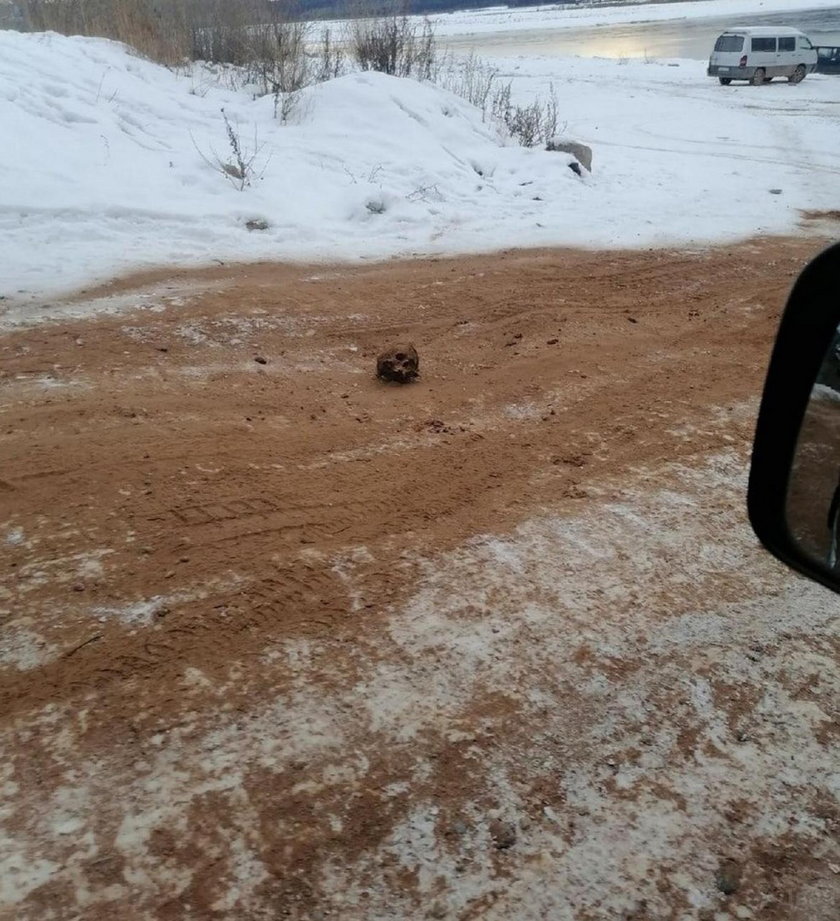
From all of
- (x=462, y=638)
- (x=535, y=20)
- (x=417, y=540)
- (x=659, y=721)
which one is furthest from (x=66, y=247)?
(x=535, y=20)

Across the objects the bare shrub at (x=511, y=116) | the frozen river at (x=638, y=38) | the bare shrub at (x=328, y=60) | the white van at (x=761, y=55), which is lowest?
the bare shrub at (x=511, y=116)

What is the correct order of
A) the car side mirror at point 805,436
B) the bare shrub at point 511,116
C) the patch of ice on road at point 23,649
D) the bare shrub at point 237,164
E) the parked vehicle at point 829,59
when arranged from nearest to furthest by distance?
the car side mirror at point 805,436, the patch of ice on road at point 23,649, the bare shrub at point 237,164, the bare shrub at point 511,116, the parked vehicle at point 829,59

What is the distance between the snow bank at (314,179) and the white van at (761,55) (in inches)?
464

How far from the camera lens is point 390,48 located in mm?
16844

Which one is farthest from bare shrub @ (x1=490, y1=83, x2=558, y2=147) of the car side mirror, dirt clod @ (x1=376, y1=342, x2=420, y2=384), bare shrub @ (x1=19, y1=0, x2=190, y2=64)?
the car side mirror

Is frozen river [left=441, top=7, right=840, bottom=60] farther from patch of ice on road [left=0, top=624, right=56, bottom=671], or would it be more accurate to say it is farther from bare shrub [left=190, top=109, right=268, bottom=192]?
patch of ice on road [left=0, top=624, right=56, bottom=671]

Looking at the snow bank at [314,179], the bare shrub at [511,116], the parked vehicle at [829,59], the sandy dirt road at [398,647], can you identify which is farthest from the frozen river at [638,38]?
the sandy dirt road at [398,647]

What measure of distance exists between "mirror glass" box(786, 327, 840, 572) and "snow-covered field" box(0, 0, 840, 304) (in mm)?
6144

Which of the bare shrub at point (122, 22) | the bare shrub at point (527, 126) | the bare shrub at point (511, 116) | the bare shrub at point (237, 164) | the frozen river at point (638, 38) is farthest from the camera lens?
the frozen river at point (638, 38)

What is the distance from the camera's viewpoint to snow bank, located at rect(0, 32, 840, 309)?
8.00m

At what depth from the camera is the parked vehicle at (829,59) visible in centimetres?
2786

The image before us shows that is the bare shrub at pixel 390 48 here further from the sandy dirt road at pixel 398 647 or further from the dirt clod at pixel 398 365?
the sandy dirt road at pixel 398 647

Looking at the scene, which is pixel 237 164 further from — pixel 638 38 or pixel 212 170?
pixel 638 38

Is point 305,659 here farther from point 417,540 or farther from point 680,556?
point 680,556
